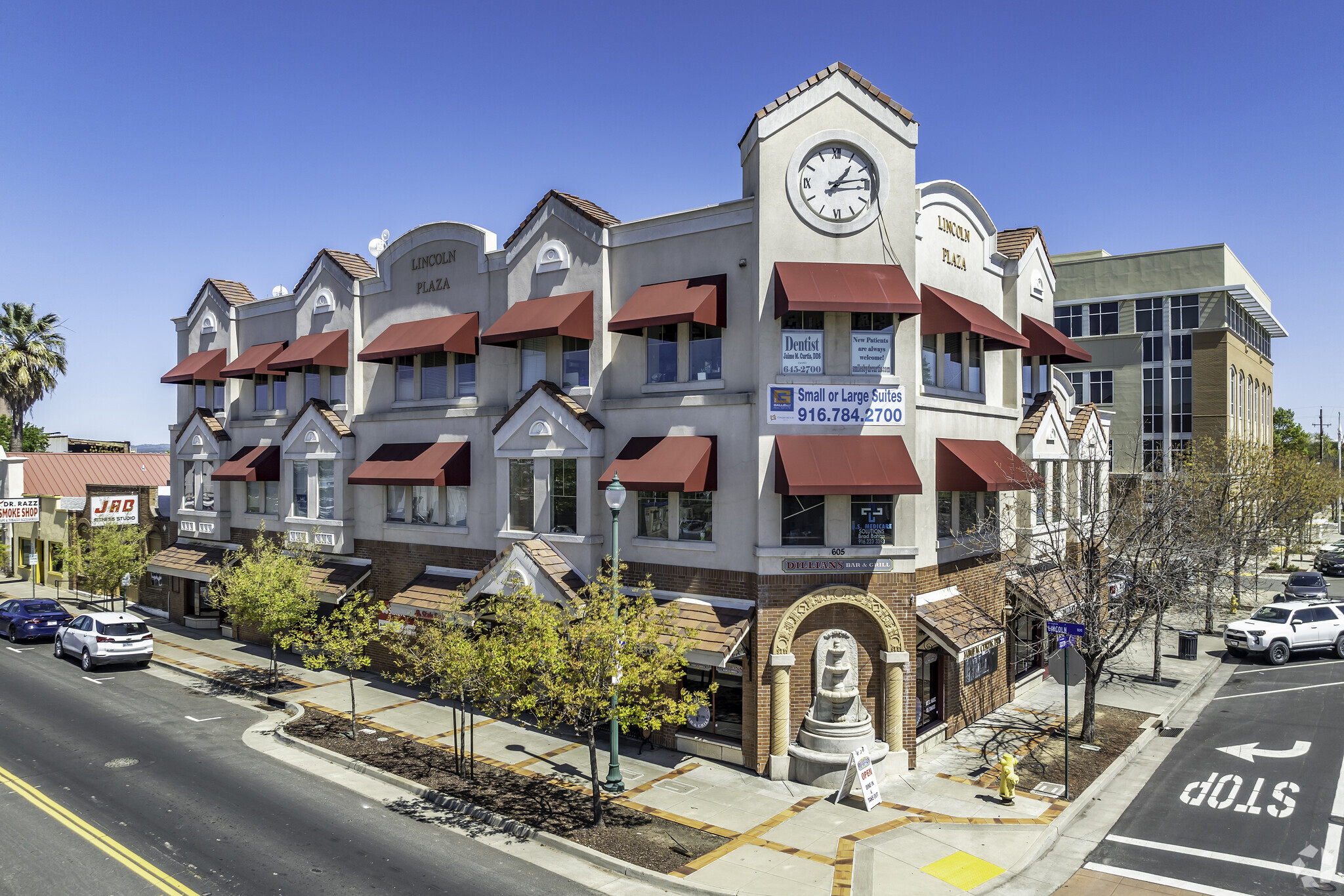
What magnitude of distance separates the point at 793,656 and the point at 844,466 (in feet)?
13.8

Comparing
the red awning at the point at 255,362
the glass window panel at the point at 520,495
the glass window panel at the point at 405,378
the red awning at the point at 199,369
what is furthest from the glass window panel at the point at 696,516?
the red awning at the point at 199,369

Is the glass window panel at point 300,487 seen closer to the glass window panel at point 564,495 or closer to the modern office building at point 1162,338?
the glass window panel at point 564,495

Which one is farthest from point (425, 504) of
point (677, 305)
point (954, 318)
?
point (954, 318)

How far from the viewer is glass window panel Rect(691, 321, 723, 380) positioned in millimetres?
19484

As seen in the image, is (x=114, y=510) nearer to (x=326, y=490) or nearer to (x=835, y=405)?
(x=326, y=490)

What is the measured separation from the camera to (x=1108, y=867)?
13.7 metres

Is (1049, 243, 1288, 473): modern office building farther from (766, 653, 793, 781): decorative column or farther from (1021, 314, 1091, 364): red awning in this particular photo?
(766, 653, 793, 781): decorative column

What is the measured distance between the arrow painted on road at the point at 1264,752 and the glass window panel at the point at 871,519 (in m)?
9.49

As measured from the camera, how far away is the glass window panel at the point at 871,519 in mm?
18422

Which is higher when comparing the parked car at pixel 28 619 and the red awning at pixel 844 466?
the red awning at pixel 844 466

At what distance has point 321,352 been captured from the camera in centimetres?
2730

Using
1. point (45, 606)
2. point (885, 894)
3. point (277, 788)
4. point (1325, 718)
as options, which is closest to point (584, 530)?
point (277, 788)

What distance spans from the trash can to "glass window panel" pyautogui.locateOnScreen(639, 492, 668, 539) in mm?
19786

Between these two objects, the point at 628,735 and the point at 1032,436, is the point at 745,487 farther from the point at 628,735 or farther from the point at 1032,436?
the point at 1032,436
